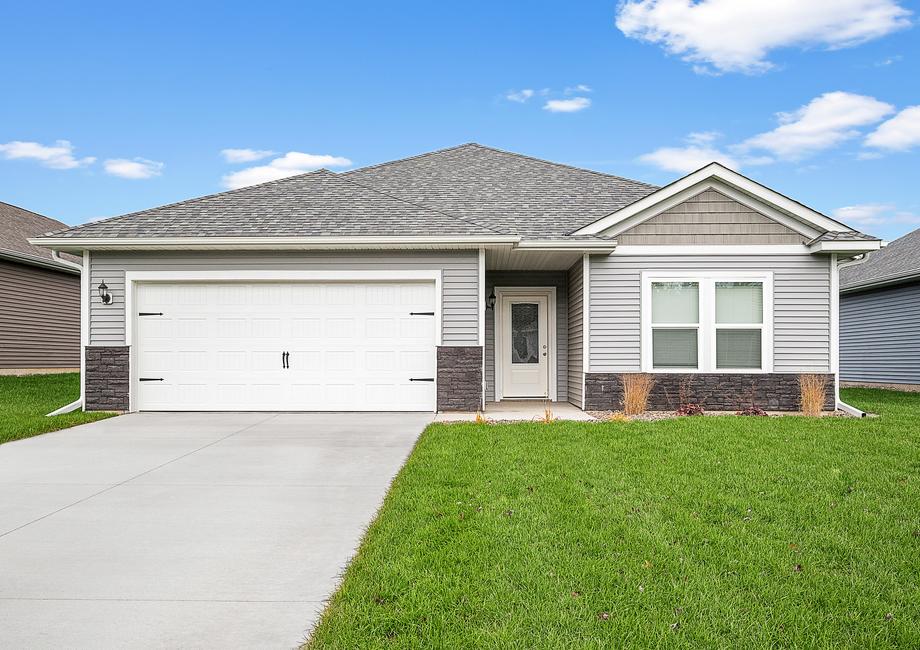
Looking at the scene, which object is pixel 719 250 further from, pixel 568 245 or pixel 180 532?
pixel 180 532

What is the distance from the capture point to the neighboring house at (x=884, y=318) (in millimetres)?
17016

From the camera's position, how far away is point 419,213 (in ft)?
36.2

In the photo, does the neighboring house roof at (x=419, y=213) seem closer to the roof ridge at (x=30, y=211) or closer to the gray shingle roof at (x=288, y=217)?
the gray shingle roof at (x=288, y=217)

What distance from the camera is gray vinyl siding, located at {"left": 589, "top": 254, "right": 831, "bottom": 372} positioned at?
10969 mm

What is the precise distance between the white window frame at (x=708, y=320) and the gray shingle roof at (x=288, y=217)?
3145 mm

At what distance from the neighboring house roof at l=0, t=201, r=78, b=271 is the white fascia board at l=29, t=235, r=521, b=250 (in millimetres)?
7892

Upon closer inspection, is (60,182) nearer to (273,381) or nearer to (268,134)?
(268,134)

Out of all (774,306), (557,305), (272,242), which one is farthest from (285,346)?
(774,306)

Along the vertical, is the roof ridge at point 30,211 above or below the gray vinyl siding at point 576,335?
above

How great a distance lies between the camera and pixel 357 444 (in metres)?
7.64

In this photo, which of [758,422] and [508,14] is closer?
[758,422]

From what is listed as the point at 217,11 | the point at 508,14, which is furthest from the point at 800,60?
the point at 217,11

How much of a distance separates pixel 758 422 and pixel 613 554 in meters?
6.16

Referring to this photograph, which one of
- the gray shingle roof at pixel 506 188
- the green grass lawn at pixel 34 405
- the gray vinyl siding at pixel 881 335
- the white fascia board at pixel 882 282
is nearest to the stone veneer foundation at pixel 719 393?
the gray shingle roof at pixel 506 188
